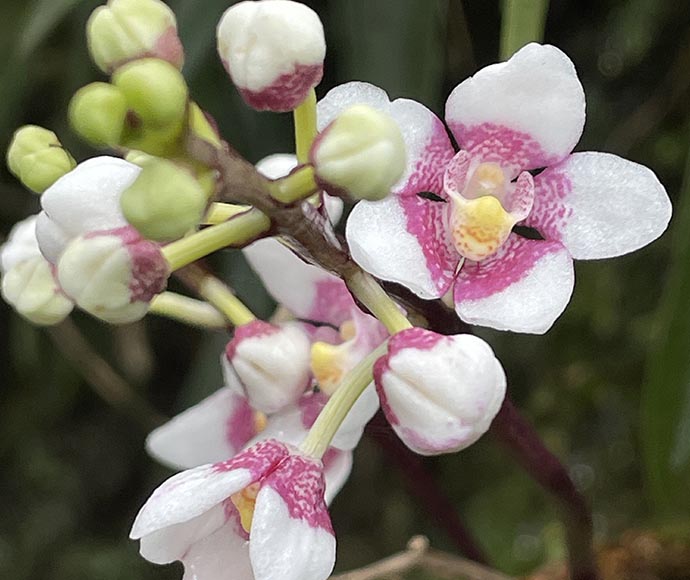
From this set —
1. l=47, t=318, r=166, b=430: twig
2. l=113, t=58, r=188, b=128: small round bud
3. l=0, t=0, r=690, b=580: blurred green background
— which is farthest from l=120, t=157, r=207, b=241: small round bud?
l=47, t=318, r=166, b=430: twig

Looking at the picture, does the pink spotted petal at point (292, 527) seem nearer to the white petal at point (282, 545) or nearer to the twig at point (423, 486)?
the white petal at point (282, 545)

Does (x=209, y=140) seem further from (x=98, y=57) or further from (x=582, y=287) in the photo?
(x=582, y=287)

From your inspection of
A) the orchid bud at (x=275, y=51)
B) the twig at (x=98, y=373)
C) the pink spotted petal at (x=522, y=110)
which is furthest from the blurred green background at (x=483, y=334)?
the orchid bud at (x=275, y=51)

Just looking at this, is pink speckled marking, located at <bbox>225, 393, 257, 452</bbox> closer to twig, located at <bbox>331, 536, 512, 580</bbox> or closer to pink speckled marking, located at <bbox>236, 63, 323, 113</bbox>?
twig, located at <bbox>331, 536, 512, 580</bbox>

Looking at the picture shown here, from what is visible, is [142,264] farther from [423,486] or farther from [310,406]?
[423,486]

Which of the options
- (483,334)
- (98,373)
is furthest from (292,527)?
(98,373)
